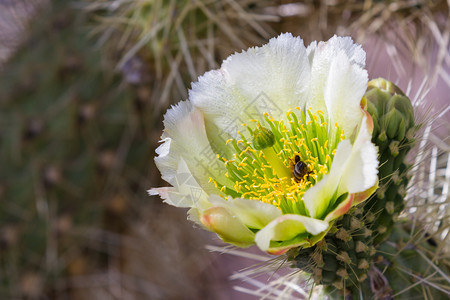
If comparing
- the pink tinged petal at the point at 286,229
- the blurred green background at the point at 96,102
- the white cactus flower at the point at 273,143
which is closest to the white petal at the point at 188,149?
the white cactus flower at the point at 273,143

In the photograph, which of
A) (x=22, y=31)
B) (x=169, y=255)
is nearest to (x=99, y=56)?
(x=22, y=31)

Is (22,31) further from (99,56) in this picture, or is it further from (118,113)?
(118,113)

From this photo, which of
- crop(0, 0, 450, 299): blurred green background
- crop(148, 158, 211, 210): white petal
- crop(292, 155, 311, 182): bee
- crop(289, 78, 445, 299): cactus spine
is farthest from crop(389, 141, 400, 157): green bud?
crop(0, 0, 450, 299): blurred green background

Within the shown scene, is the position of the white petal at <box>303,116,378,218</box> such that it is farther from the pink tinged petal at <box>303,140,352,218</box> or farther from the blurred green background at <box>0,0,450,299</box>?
the blurred green background at <box>0,0,450,299</box>

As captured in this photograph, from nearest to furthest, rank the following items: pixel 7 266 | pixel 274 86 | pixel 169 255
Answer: pixel 274 86
pixel 7 266
pixel 169 255

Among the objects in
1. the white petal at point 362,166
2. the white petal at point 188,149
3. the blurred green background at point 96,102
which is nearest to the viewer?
the white petal at point 362,166

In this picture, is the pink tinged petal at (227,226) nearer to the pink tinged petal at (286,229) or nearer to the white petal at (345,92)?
the pink tinged petal at (286,229)

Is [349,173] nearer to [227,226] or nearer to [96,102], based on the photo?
[227,226]
